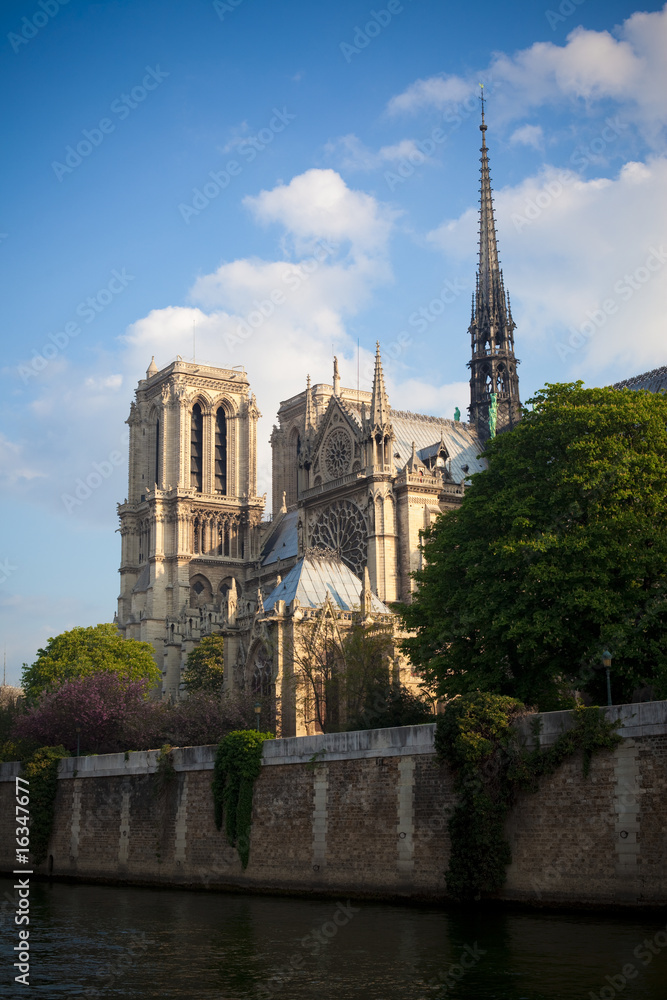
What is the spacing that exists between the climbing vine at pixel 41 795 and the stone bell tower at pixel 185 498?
4570 centimetres

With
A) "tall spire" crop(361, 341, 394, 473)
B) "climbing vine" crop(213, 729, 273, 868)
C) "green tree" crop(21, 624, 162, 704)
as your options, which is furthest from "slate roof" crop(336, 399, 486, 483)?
"climbing vine" crop(213, 729, 273, 868)

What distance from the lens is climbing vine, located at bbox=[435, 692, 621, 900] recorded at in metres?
26.9

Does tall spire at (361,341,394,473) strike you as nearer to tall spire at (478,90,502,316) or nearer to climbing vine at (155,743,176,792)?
tall spire at (478,90,502,316)

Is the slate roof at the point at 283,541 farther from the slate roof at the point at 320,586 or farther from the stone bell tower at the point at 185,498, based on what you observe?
the slate roof at the point at 320,586

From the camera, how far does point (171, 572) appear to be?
94.8 m

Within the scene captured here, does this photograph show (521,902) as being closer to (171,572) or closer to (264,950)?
(264,950)

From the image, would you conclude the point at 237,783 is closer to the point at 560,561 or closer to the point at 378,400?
the point at 560,561

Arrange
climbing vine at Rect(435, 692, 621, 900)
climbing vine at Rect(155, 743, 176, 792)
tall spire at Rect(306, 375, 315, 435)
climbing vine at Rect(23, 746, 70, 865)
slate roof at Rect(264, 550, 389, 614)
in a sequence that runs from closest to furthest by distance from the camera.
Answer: climbing vine at Rect(435, 692, 621, 900)
climbing vine at Rect(155, 743, 176, 792)
climbing vine at Rect(23, 746, 70, 865)
slate roof at Rect(264, 550, 389, 614)
tall spire at Rect(306, 375, 315, 435)

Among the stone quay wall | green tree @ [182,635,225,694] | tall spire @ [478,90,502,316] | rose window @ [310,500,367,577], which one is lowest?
the stone quay wall

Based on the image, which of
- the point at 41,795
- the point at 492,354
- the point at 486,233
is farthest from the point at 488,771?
the point at 486,233

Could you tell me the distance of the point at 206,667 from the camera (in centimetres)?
7144

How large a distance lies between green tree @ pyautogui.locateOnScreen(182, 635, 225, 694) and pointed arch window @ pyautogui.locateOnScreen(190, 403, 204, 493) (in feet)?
82.7

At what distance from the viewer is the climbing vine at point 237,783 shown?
34156 mm

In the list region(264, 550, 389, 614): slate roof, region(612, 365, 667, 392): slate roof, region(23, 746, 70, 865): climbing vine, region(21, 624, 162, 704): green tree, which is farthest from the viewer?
region(21, 624, 162, 704): green tree
